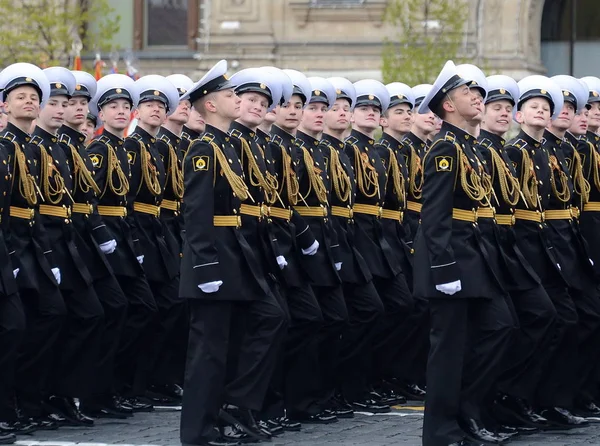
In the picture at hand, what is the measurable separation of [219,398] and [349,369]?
2.13 m

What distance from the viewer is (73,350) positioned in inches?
465

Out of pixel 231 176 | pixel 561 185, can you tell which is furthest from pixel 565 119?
pixel 231 176

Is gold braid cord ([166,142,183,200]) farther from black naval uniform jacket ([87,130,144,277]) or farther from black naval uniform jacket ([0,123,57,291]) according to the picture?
black naval uniform jacket ([0,123,57,291])

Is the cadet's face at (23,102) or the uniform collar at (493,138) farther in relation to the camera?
the cadet's face at (23,102)

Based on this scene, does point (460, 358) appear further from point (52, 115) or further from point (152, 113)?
point (152, 113)

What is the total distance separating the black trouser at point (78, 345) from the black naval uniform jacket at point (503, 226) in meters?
2.61

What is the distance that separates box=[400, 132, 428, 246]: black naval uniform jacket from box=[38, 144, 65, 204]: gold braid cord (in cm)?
302

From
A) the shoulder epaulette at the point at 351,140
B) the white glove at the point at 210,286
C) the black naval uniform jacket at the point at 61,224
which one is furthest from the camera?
the shoulder epaulette at the point at 351,140

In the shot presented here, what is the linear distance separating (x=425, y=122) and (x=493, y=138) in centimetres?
293

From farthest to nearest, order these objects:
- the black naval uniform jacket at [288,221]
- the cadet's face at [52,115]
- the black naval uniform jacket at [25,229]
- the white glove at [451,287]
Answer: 1. the cadet's face at [52,115]
2. the black naval uniform jacket at [288,221]
3. the black naval uniform jacket at [25,229]
4. the white glove at [451,287]

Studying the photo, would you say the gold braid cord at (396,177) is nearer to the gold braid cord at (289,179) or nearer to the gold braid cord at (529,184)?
the gold braid cord at (289,179)

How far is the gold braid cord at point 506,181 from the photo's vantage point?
36.3 ft

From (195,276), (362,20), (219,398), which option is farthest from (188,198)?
(362,20)

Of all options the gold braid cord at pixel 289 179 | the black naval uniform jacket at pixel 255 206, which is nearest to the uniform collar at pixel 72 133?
the gold braid cord at pixel 289 179
